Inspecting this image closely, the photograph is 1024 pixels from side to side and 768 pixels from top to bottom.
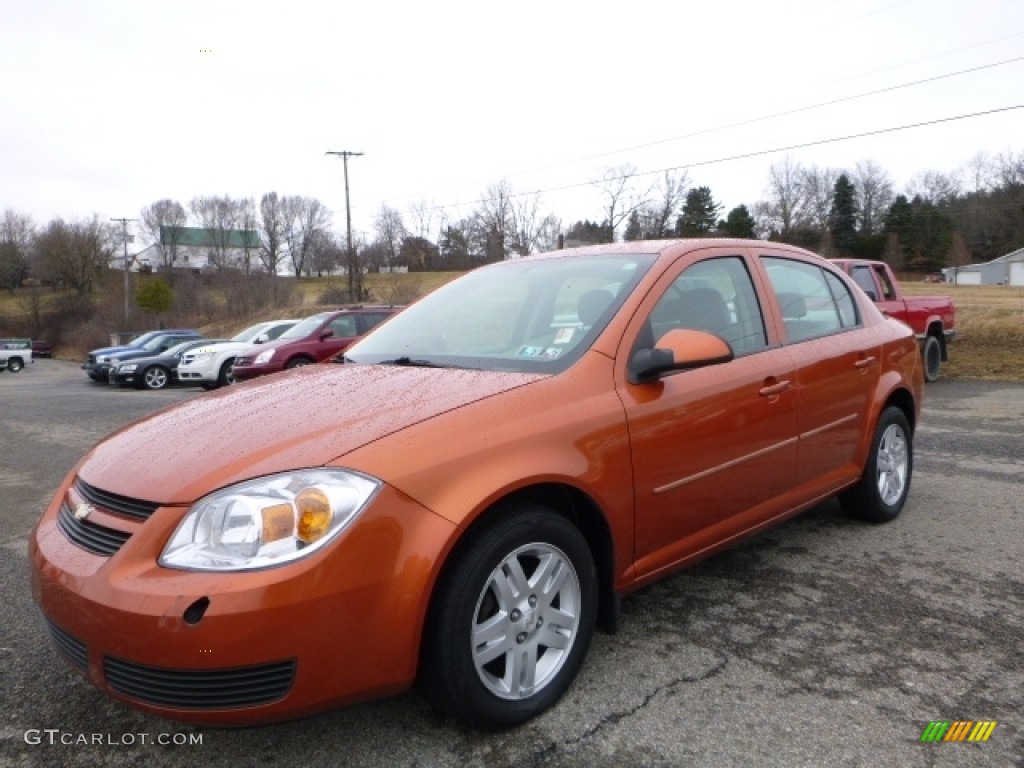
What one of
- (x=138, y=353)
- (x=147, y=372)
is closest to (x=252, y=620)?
(x=147, y=372)

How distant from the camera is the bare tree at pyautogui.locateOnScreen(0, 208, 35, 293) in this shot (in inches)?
3216

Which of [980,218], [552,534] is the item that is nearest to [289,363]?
[552,534]

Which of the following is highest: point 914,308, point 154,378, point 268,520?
point 914,308

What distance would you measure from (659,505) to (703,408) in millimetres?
444

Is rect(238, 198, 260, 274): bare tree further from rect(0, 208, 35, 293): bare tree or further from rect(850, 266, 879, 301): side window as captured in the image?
rect(850, 266, 879, 301): side window

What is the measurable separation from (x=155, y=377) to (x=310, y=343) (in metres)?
7.35

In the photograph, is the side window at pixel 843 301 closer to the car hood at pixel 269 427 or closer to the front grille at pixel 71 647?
the car hood at pixel 269 427

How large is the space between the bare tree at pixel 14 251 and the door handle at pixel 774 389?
299ft

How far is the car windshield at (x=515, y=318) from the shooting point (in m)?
3.01

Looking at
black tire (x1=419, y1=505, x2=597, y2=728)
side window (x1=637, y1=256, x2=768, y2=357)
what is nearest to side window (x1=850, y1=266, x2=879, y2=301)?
side window (x1=637, y1=256, x2=768, y2=357)

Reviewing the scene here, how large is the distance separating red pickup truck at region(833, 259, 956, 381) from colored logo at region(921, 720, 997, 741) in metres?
9.32

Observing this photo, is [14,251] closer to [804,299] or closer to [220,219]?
[220,219]

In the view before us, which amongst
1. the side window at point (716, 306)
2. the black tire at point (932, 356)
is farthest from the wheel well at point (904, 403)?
the black tire at point (932, 356)

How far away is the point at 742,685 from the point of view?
2.70m
